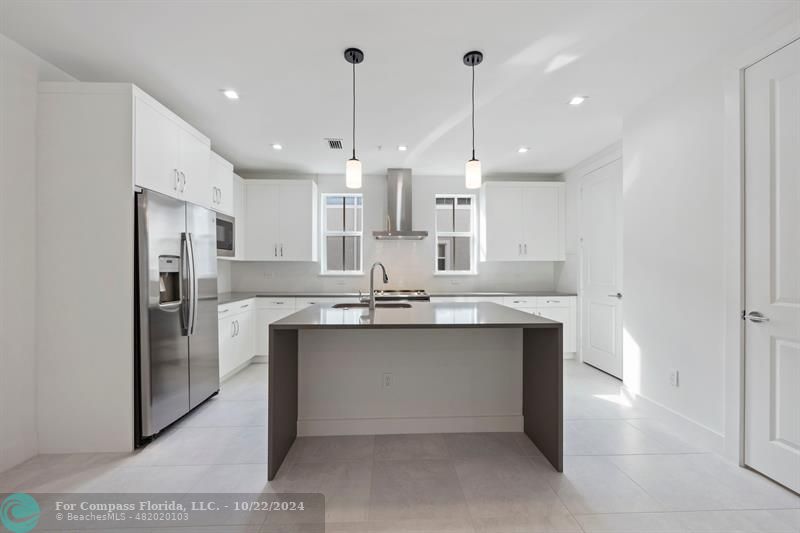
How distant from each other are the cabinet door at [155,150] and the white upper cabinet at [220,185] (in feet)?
2.91

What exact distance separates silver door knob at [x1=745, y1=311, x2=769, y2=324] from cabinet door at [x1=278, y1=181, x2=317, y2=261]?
14.1 feet

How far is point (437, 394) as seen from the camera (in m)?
2.54

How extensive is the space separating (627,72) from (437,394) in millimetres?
2617

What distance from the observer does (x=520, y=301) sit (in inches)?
187

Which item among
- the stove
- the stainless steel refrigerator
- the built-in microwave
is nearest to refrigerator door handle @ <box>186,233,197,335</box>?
the stainless steel refrigerator

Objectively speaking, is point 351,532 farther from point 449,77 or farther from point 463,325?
point 449,77

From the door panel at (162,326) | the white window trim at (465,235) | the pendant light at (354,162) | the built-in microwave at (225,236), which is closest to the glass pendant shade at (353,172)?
the pendant light at (354,162)

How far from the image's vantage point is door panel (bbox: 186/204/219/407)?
9.39 ft

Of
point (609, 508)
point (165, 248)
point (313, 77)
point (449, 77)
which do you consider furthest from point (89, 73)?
point (609, 508)

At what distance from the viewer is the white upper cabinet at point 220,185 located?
12.2 ft

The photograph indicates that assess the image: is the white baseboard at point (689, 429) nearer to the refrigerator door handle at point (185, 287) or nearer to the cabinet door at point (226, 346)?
the refrigerator door handle at point (185, 287)

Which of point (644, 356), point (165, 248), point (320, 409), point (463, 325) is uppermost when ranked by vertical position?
point (165, 248)

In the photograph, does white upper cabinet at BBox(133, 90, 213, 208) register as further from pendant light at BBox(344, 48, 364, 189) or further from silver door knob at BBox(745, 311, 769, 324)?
silver door knob at BBox(745, 311, 769, 324)

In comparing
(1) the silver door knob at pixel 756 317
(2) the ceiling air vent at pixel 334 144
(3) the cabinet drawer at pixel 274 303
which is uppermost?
(2) the ceiling air vent at pixel 334 144
